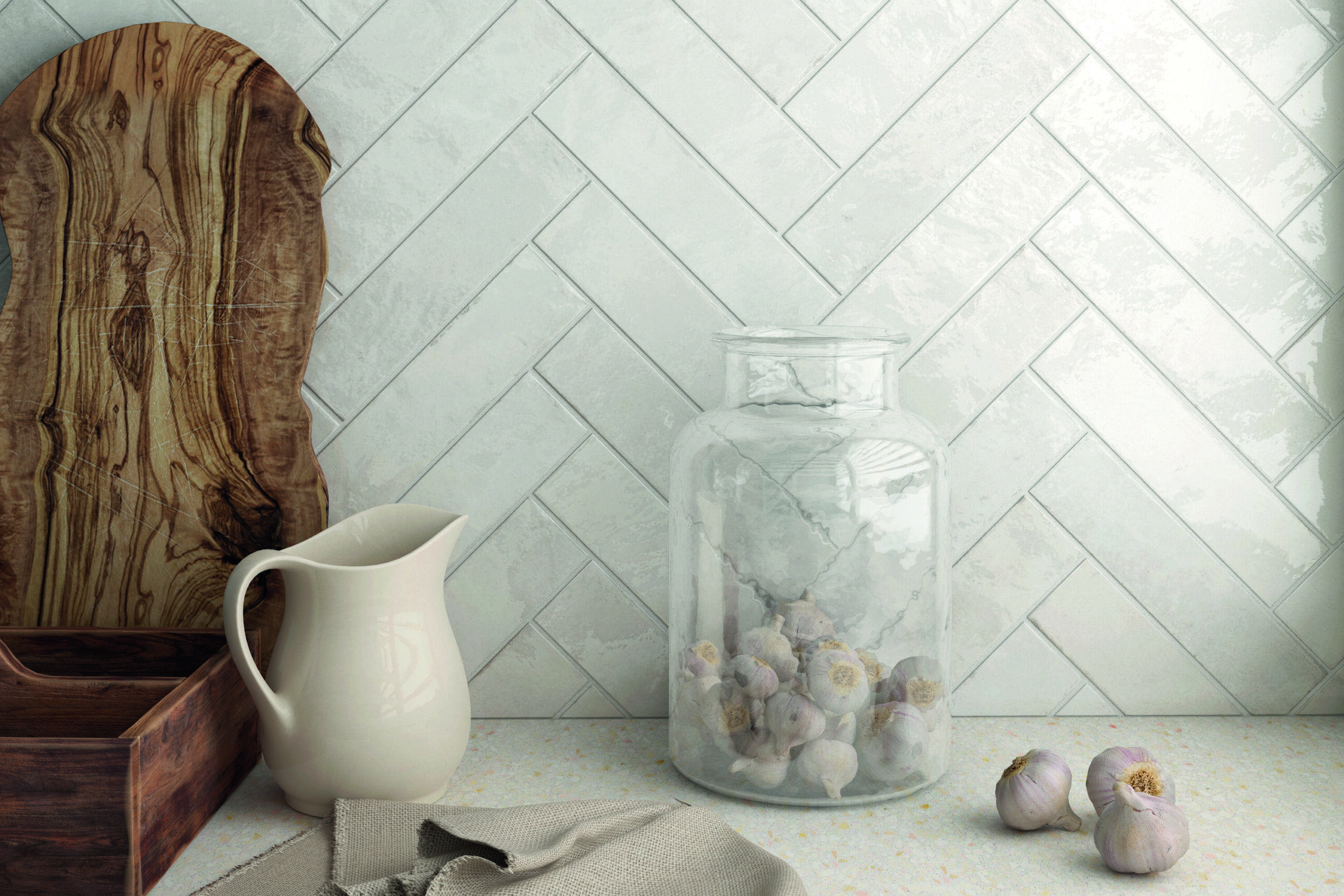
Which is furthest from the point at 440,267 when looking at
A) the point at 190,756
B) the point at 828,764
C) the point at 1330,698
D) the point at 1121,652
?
the point at 1330,698

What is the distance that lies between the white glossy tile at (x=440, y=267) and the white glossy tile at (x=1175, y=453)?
1.79ft

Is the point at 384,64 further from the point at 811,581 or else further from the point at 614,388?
the point at 811,581

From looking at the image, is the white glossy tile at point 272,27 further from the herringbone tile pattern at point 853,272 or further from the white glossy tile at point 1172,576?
the white glossy tile at point 1172,576

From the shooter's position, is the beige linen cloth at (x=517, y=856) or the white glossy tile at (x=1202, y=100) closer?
the beige linen cloth at (x=517, y=856)

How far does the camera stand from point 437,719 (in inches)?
30.6

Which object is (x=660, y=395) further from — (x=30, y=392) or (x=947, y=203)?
(x=30, y=392)

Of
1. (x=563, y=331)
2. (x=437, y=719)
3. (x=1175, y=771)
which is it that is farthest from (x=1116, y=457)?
(x=437, y=719)

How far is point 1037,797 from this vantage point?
745 mm

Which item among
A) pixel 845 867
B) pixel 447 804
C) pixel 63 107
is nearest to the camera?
pixel 845 867

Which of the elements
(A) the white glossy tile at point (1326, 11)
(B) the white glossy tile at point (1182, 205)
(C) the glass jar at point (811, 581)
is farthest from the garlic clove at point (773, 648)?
(A) the white glossy tile at point (1326, 11)

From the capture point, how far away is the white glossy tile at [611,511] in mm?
987

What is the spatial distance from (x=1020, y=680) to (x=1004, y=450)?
245mm

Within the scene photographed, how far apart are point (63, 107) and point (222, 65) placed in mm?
159

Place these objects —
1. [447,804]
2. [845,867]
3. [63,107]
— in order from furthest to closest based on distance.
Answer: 1. [63,107]
2. [447,804]
3. [845,867]
